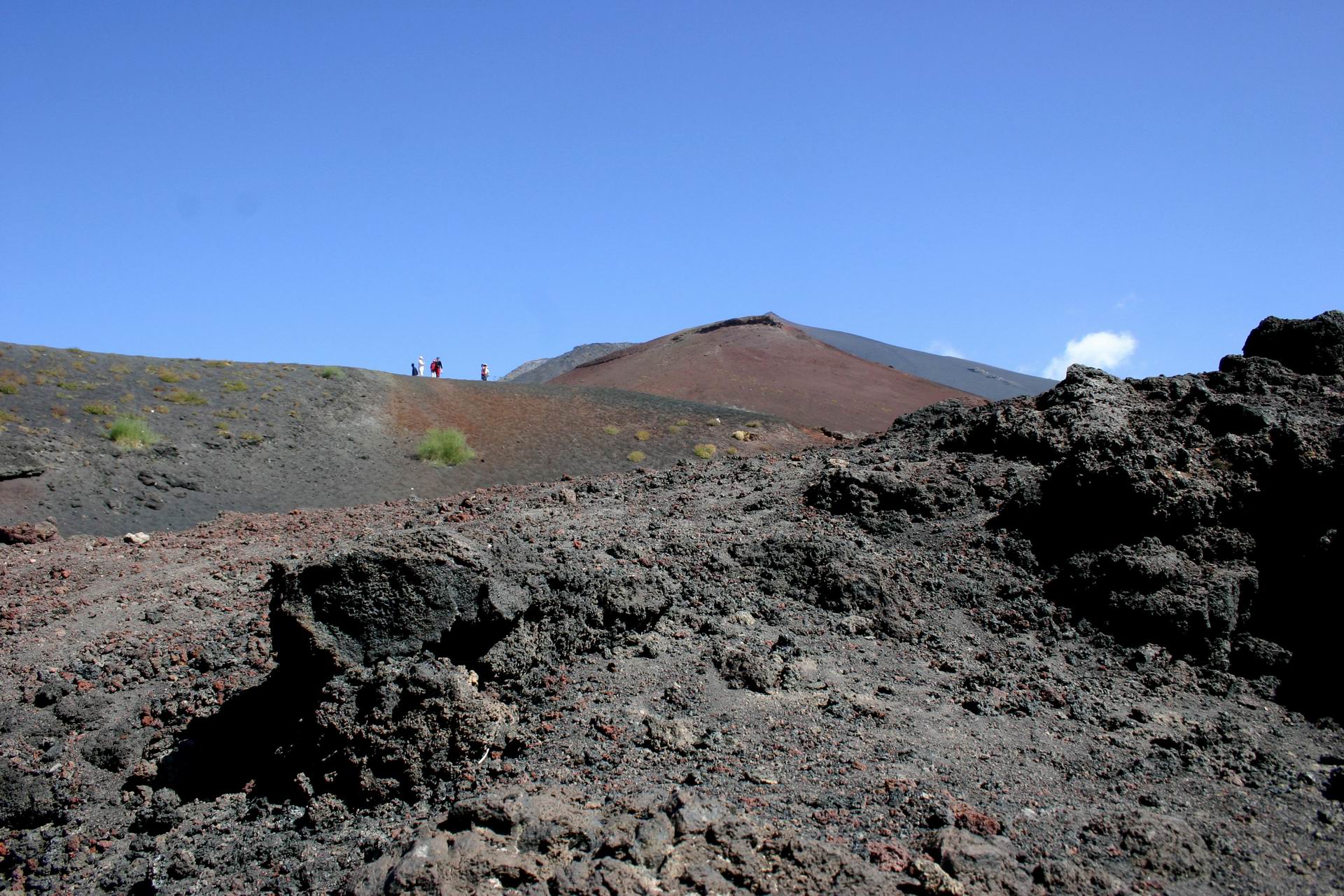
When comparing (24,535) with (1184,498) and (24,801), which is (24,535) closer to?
(24,801)

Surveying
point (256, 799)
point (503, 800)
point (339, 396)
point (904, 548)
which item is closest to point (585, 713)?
point (503, 800)

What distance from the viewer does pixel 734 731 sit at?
201 inches

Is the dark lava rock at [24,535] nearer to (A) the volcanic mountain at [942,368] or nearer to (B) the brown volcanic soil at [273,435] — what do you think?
(B) the brown volcanic soil at [273,435]

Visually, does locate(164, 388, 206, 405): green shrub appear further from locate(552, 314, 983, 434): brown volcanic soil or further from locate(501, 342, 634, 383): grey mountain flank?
locate(501, 342, 634, 383): grey mountain flank

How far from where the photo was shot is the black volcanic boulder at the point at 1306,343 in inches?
368

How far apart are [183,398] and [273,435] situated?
9.25 feet

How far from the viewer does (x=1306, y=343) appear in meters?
9.55

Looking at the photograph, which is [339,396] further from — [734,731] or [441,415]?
[734,731]

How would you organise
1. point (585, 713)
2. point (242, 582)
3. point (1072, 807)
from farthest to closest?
point (242, 582) < point (585, 713) < point (1072, 807)

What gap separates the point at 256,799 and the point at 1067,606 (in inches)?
208

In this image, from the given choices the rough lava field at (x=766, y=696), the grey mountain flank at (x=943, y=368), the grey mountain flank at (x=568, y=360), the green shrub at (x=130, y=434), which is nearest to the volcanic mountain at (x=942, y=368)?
the grey mountain flank at (x=943, y=368)

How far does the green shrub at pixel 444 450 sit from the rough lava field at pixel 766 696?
50.2ft

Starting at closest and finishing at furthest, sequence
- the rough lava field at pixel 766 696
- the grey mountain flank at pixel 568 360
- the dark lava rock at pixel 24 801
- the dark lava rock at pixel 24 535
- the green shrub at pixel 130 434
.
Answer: the rough lava field at pixel 766 696
the dark lava rock at pixel 24 801
the dark lava rock at pixel 24 535
the green shrub at pixel 130 434
the grey mountain flank at pixel 568 360

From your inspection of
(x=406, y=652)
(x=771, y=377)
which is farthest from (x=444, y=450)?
(x=771, y=377)
